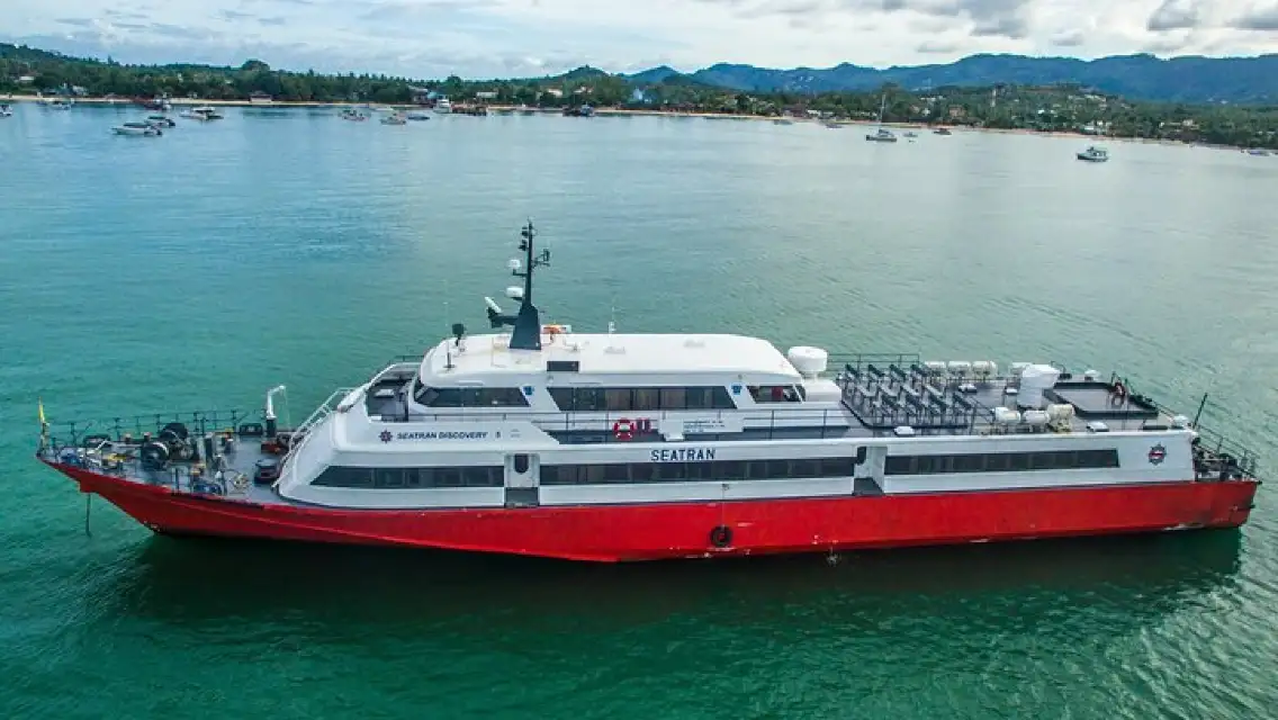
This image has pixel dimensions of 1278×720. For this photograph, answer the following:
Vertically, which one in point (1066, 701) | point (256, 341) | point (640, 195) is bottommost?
point (1066, 701)

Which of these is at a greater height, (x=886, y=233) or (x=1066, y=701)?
(x=886, y=233)

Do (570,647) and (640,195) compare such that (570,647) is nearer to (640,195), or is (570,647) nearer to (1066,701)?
(1066,701)

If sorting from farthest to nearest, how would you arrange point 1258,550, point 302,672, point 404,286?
point 404,286
point 1258,550
point 302,672

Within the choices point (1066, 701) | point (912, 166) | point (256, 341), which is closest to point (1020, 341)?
point (1066, 701)

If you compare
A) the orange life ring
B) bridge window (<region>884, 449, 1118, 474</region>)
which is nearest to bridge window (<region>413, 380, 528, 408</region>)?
the orange life ring

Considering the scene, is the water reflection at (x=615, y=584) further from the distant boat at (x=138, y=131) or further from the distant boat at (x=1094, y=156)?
the distant boat at (x=1094, y=156)

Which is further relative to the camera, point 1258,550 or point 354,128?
point 354,128

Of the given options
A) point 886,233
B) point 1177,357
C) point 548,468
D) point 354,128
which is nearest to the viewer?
point 548,468

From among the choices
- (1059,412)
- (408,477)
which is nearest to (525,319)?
(408,477)

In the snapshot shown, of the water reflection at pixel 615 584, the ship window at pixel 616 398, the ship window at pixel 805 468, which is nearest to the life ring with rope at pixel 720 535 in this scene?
the water reflection at pixel 615 584
